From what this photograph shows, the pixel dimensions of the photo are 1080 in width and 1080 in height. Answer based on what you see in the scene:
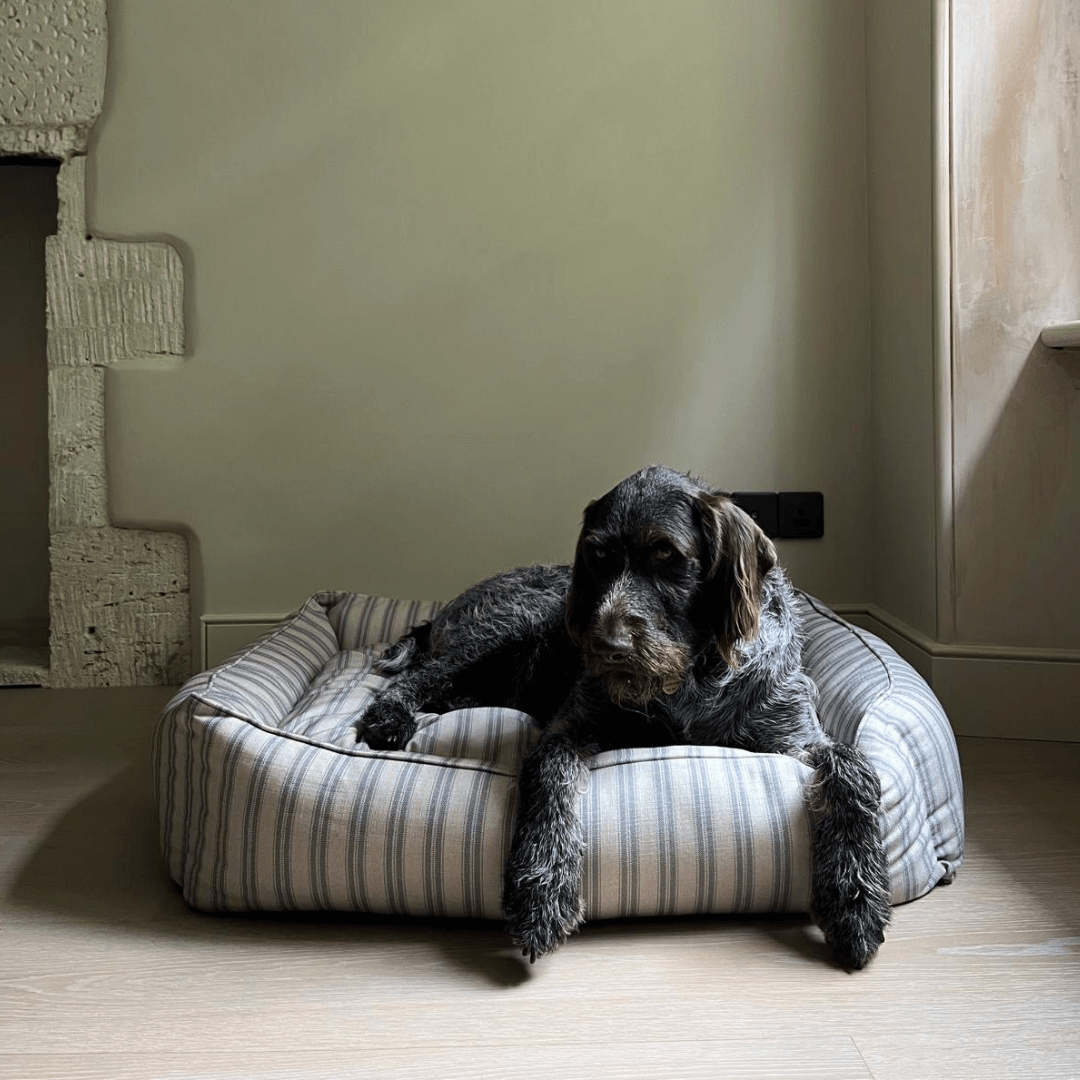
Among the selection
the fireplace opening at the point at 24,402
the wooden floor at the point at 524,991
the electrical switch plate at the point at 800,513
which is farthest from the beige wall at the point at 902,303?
the fireplace opening at the point at 24,402

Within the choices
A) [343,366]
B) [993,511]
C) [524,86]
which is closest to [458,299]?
[343,366]

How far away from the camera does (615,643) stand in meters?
1.83

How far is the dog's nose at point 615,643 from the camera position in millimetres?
1835

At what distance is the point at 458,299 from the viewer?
364 cm

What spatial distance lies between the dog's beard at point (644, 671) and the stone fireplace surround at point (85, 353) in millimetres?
2218

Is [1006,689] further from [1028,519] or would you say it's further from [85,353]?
[85,353]

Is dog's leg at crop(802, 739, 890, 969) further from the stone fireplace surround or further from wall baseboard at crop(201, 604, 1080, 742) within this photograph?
the stone fireplace surround

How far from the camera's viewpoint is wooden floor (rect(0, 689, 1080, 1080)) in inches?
59.2

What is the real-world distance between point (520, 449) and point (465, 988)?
2202 mm

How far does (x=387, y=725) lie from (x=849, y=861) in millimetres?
978

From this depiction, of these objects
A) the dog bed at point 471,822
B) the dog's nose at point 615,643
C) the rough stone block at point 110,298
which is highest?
the rough stone block at point 110,298

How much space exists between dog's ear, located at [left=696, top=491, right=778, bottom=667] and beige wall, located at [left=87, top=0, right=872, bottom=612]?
Answer: 1712mm

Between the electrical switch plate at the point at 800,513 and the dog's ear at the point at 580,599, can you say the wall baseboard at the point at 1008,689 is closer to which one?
the electrical switch plate at the point at 800,513

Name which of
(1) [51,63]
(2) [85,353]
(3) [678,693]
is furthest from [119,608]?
(3) [678,693]
